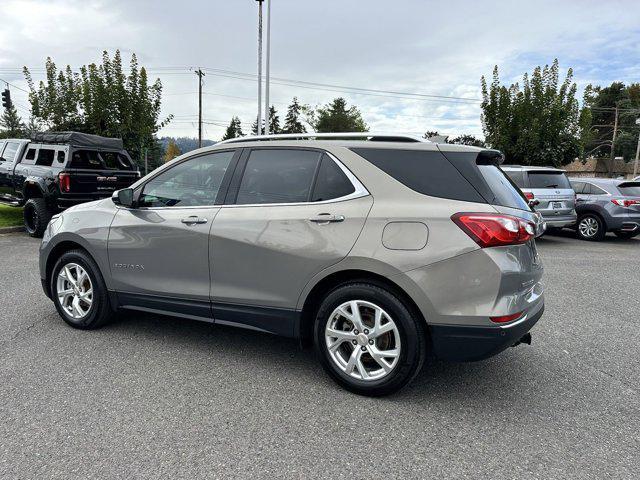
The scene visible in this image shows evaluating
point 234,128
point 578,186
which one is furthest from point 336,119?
point 578,186

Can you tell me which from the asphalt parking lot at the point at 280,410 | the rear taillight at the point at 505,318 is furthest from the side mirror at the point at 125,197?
the rear taillight at the point at 505,318

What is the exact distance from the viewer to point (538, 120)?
21.6 metres

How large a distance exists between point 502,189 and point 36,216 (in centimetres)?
991

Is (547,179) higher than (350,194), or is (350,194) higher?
(547,179)

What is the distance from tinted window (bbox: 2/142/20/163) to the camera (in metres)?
11.2

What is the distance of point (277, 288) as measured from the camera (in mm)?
3418

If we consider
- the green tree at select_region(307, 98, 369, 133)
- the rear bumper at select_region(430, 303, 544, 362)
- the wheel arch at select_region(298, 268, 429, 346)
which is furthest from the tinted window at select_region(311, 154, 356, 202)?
the green tree at select_region(307, 98, 369, 133)

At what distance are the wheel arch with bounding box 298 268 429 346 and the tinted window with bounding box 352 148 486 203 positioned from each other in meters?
0.64

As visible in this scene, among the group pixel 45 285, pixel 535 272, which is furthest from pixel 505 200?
pixel 45 285

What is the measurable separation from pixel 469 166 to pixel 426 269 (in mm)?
763

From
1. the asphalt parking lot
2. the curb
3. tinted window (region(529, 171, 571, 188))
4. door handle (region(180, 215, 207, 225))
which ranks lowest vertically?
the asphalt parking lot

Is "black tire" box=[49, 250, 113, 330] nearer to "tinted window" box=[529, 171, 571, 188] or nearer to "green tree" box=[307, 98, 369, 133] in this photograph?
"tinted window" box=[529, 171, 571, 188]

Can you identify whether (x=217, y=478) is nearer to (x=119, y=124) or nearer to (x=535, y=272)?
→ (x=535, y=272)

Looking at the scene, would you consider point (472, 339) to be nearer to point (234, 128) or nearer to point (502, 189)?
point (502, 189)
